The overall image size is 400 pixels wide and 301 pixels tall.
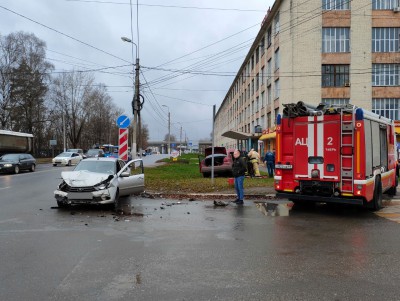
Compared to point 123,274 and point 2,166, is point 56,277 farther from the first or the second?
point 2,166

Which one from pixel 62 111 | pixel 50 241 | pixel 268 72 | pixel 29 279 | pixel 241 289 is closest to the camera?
pixel 241 289

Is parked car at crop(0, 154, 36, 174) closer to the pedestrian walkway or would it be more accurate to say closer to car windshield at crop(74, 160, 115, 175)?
car windshield at crop(74, 160, 115, 175)

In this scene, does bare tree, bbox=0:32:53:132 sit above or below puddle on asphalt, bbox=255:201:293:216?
above

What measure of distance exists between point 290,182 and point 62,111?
62227 mm

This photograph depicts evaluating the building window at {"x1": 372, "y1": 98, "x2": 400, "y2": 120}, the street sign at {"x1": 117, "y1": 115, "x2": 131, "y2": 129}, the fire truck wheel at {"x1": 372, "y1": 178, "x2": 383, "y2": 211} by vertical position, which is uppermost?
the building window at {"x1": 372, "y1": 98, "x2": 400, "y2": 120}

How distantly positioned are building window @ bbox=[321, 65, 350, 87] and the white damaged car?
27.6 m

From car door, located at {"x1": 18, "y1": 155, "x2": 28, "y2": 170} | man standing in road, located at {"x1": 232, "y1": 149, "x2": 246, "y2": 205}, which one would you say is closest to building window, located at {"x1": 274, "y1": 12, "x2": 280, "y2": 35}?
car door, located at {"x1": 18, "y1": 155, "x2": 28, "y2": 170}

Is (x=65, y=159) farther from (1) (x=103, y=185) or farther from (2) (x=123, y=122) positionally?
(1) (x=103, y=185)

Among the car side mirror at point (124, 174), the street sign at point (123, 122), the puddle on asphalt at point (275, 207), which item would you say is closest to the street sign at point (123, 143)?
the street sign at point (123, 122)

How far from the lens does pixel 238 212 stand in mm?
10281

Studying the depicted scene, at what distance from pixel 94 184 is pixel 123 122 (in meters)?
7.28

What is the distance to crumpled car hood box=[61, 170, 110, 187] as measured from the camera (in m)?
10.1

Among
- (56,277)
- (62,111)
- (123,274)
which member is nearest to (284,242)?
(123,274)

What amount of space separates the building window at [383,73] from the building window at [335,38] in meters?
3.40
